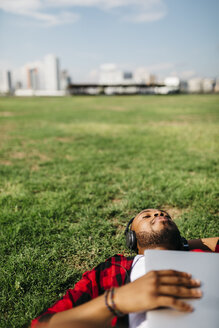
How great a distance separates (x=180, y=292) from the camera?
3.84ft

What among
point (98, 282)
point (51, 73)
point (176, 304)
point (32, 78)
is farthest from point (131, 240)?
point (32, 78)

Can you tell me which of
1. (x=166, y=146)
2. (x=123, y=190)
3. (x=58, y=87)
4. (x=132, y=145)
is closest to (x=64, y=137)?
(x=132, y=145)

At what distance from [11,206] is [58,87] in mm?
184503

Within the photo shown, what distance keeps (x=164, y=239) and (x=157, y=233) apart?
2.7 inches

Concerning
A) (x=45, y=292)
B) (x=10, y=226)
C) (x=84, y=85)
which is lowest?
(x=45, y=292)

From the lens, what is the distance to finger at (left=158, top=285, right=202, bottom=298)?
1169 millimetres

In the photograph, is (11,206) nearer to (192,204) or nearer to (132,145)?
(192,204)

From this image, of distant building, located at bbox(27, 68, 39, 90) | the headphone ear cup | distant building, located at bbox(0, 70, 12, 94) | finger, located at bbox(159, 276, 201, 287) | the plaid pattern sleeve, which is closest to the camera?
finger, located at bbox(159, 276, 201, 287)

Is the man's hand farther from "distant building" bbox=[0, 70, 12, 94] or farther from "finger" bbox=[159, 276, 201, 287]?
"distant building" bbox=[0, 70, 12, 94]

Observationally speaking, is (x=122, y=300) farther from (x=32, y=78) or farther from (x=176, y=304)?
(x=32, y=78)

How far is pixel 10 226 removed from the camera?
2.96m

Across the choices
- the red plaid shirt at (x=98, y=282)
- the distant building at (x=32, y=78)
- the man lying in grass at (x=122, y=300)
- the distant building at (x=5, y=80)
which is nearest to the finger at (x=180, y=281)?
the man lying in grass at (x=122, y=300)

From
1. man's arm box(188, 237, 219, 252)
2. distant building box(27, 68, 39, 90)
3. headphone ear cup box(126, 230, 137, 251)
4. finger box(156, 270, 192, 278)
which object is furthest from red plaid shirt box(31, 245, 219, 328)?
distant building box(27, 68, 39, 90)

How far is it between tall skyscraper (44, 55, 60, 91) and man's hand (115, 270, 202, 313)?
183532mm
